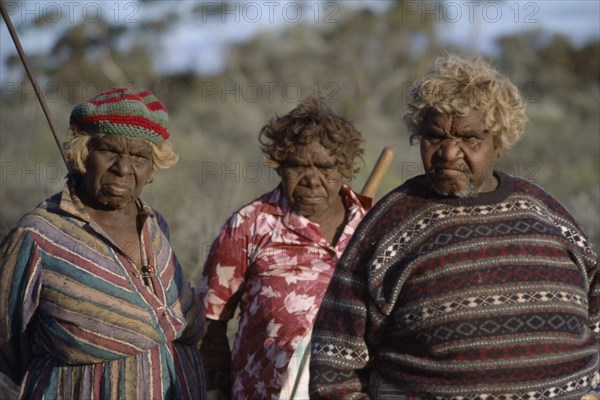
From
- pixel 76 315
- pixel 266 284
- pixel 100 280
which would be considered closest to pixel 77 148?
pixel 100 280

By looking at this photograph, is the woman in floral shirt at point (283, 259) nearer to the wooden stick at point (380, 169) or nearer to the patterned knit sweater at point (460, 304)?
the wooden stick at point (380, 169)

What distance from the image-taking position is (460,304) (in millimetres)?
2900

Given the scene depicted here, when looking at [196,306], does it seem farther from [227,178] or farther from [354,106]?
[354,106]

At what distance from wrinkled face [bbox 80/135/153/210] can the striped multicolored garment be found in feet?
0.26

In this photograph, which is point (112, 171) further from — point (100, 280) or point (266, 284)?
point (266, 284)

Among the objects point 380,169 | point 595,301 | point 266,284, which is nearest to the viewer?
point 595,301

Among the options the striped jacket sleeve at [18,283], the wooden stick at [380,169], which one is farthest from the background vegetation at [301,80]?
the striped jacket sleeve at [18,283]

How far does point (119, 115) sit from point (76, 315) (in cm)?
74

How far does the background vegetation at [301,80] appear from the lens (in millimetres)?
18234

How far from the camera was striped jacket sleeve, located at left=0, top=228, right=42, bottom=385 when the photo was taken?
3389mm

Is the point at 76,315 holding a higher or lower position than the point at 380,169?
lower

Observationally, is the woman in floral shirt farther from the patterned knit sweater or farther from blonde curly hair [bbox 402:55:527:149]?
blonde curly hair [bbox 402:55:527:149]

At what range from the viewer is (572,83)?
31.8m

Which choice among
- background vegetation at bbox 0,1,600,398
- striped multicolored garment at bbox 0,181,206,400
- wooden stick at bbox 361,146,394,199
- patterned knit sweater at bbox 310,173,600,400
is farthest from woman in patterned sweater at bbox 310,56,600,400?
background vegetation at bbox 0,1,600,398
